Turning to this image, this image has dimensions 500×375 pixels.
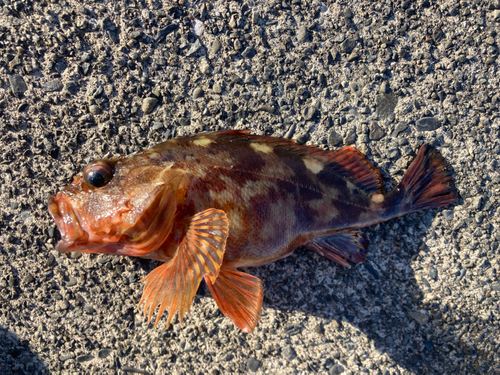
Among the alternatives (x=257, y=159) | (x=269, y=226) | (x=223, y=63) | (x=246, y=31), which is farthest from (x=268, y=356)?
(x=246, y=31)

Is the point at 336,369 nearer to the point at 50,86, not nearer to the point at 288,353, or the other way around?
the point at 288,353

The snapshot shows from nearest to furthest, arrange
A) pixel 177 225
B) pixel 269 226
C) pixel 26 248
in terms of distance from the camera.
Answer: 1. pixel 177 225
2. pixel 269 226
3. pixel 26 248

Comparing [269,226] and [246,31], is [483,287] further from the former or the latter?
[246,31]

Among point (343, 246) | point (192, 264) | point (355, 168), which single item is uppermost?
point (355, 168)

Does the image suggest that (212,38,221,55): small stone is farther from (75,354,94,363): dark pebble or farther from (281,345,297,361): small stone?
(75,354,94,363): dark pebble

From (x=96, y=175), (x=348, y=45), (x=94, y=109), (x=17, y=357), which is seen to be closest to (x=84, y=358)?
(x=17, y=357)

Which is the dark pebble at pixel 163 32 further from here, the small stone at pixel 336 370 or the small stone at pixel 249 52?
the small stone at pixel 336 370
